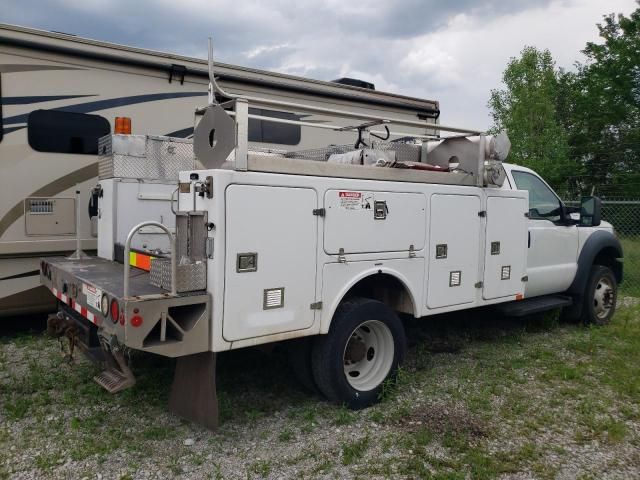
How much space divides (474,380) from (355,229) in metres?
1.84

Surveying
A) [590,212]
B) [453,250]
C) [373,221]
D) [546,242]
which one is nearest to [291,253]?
[373,221]

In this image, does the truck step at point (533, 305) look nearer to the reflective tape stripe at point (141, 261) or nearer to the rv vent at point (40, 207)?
the reflective tape stripe at point (141, 261)

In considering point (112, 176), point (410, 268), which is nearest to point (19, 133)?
point (112, 176)

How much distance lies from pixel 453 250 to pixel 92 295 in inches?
111

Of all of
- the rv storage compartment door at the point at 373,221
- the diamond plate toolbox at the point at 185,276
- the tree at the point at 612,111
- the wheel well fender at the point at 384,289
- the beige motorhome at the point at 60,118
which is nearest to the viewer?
the diamond plate toolbox at the point at 185,276

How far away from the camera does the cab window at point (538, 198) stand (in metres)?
6.00

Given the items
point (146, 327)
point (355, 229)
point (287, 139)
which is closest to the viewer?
point (146, 327)

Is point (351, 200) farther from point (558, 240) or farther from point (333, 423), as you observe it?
point (558, 240)

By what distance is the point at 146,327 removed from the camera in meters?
3.21

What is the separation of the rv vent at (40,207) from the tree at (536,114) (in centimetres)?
2272

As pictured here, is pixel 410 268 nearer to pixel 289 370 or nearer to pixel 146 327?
pixel 289 370

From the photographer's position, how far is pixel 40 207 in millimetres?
5660

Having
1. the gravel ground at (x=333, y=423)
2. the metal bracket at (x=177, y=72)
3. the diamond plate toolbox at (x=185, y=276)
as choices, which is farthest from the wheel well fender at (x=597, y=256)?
the metal bracket at (x=177, y=72)

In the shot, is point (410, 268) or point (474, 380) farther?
point (474, 380)
